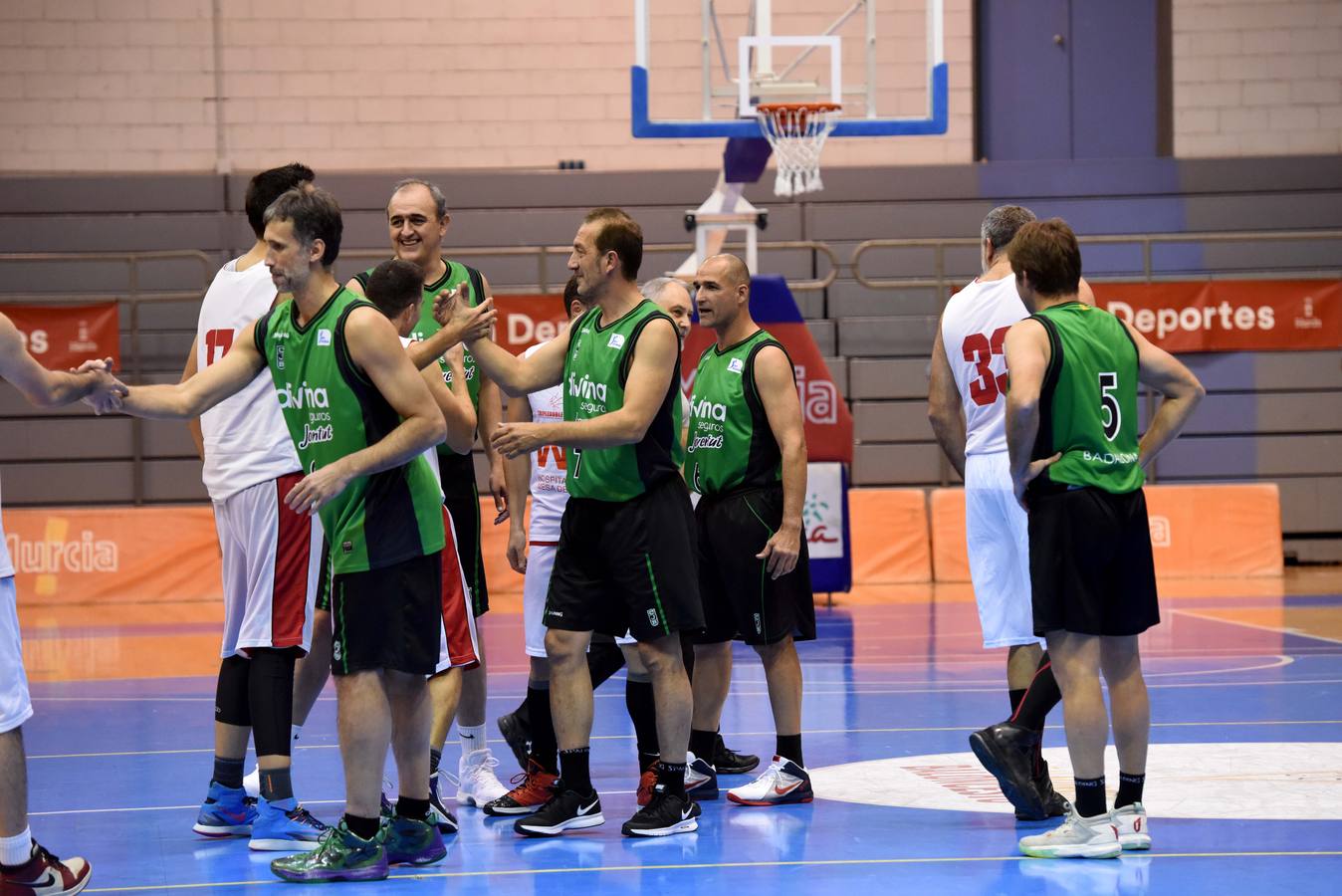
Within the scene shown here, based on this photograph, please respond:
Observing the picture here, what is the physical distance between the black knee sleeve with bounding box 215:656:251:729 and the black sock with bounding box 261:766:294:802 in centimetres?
24

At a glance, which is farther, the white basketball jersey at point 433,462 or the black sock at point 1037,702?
the black sock at point 1037,702

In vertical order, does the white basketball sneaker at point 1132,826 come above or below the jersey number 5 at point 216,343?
below

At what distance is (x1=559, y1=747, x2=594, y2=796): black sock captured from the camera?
5406 millimetres

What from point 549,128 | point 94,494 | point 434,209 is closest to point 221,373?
point 434,209

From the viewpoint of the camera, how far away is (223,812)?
5348mm

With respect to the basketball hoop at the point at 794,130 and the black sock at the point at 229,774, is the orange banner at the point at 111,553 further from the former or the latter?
the black sock at the point at 229,774

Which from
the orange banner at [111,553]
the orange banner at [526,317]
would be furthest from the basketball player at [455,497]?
the orange banner at [526,317]

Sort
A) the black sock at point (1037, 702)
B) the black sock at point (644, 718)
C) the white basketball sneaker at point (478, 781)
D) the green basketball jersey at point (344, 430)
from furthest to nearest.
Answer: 1. the black sock at point (644, 718)
2. the white basketball sneaker at point (478, 781)
3. the black sock at point (1037, 702)
4. the green basketball jersey at point (344, 430)

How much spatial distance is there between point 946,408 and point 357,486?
95.7 inches

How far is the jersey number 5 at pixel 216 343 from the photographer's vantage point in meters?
5.55

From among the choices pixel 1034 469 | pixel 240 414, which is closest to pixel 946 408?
pixel 1034 469

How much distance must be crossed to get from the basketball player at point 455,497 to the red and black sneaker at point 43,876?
1.51 metres

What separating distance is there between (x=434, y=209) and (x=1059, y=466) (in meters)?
2.55

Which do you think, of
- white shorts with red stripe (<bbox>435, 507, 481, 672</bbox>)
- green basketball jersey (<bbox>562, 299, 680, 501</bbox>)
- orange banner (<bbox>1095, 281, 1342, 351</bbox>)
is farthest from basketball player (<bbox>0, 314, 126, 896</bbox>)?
orange banner (<bbox>1095, 281, 1342, 351</bbox>)
